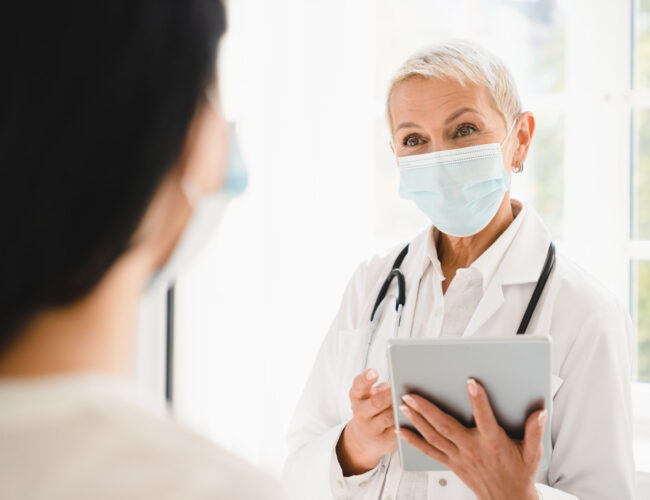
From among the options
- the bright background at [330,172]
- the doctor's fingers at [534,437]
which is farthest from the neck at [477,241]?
the bright background at [330,172]

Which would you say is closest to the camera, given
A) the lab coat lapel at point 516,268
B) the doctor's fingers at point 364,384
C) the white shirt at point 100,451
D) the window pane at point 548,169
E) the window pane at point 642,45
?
the white shirt at point 100,451

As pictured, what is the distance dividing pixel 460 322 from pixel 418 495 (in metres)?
0.38

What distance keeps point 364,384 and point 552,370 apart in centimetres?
38

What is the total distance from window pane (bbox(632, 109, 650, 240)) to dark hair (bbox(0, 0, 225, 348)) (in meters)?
2.00

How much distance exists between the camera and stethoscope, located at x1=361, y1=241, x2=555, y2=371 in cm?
126

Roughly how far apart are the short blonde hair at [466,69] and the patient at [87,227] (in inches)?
40.9

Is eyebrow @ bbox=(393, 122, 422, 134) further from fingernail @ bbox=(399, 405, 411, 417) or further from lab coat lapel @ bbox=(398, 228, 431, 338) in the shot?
fingernail @ bbox=(399, 405, 411, 417)

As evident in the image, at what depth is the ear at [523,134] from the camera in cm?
144

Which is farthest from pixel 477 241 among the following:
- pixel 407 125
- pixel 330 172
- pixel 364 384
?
A: pixel 330 172

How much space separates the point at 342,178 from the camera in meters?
2.23

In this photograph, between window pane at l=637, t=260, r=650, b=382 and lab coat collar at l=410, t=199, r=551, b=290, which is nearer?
lab coat collar at l=410, t=199, r=551, b=290

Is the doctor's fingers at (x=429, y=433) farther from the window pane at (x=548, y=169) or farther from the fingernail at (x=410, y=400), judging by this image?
the window pane at (x=548, y=169)

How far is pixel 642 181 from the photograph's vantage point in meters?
2.04

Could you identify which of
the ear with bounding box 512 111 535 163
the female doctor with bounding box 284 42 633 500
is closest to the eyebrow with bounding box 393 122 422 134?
the female doctor with bounding box 284 42 633 500
